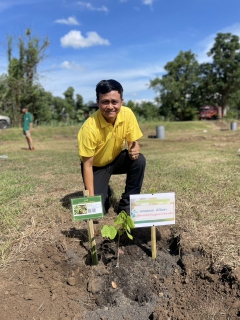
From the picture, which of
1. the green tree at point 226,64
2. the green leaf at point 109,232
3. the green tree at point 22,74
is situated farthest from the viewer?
the green tree at point 226,64

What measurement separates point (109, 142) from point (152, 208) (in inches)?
31.1

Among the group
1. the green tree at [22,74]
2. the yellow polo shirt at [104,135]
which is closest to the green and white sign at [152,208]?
the yellow polo shirt at [104,135]

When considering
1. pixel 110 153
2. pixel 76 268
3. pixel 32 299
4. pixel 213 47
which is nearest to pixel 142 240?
pixel 76 268

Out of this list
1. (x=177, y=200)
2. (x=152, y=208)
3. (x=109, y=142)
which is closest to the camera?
(x=152, y=208)

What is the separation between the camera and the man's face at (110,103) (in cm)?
228

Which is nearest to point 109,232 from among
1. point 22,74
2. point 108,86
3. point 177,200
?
point 108,86

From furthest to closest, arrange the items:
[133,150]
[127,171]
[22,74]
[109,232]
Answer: [22,74] → [127,171] → [133,150] → [109,232]

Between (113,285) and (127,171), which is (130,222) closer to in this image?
(113,285)

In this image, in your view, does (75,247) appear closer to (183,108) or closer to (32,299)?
(32,299)

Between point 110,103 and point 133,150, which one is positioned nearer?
point 110,103

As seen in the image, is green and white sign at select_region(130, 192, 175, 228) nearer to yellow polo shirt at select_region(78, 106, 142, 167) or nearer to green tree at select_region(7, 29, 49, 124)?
yellow polo shirt at select_region(78, 106, 142, 167)

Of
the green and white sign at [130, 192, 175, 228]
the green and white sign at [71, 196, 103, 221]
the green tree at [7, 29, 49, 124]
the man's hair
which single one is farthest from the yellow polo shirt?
the green tree at [7, 29, 49, 124]

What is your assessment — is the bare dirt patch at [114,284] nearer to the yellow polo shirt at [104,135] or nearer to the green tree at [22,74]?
the yellow polo shirt at [104,135]

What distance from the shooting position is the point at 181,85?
27.6 m
